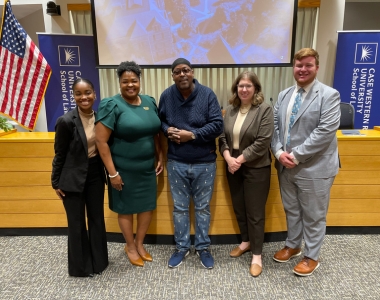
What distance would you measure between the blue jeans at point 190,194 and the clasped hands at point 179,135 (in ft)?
0.65

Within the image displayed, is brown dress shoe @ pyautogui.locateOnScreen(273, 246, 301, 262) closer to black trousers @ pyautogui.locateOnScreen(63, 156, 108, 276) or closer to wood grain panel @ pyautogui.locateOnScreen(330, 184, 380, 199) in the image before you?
wood grain panel @ pyautogui.locateOnScreen(330, 184, 380, 199)

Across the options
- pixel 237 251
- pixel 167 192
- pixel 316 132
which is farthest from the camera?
pixel 167 192

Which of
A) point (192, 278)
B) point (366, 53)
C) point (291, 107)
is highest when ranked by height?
point (366, 53)

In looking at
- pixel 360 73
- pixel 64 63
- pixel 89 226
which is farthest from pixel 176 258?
pixel 360 73

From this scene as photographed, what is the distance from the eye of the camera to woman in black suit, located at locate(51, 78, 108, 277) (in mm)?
1732

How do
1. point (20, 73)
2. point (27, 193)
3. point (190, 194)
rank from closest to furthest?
point (190, 194)
point (27, 193)
point (20, 73)

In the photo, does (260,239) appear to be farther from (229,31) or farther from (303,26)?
(303,26)

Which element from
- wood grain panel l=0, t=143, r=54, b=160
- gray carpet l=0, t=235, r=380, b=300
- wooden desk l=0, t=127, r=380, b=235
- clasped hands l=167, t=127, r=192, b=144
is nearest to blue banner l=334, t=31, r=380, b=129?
wooden desk l=0, t=127, r=380, b=235

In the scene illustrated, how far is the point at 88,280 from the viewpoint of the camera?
6.48ft

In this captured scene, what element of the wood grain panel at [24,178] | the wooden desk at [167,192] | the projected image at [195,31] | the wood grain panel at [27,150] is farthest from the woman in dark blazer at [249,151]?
the projected image at [195,31]

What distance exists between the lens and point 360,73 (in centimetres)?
398

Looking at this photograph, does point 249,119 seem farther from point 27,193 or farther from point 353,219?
point 27,193

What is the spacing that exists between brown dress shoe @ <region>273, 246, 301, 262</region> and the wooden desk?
25 centimetres

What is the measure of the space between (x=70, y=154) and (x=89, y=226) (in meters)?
0.56
